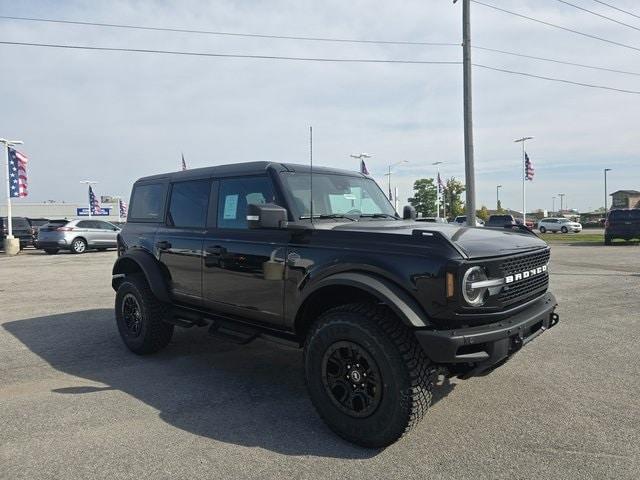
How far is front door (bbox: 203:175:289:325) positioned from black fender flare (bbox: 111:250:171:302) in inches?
28.0

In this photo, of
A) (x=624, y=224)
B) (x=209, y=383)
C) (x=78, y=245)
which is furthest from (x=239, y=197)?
(x=624, y=224)

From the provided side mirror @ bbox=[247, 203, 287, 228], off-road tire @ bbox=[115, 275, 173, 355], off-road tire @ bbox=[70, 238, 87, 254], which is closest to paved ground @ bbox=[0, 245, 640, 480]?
off-road tire @ bbox=[115, 275, 173, 355]

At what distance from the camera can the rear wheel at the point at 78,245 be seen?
20625 millimetres

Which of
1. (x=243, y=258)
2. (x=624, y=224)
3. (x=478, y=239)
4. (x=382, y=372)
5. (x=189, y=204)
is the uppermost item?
(x=189, y=204)

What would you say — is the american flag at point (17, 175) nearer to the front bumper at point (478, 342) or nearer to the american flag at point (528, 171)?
the front bumper at point (478, 342)

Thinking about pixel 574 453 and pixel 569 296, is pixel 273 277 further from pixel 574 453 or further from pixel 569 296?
Answer: pixel 569 296

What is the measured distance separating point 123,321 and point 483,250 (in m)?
4.24

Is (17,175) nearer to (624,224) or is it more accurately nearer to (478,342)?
(478,342)

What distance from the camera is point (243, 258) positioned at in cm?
413

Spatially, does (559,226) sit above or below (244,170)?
below

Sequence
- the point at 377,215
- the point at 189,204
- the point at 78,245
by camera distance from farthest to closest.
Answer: the point at 78,245
the point at 189,204
the point at 377,215

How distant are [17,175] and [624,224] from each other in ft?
98.8

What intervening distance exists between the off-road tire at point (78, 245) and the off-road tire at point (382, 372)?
798 inches

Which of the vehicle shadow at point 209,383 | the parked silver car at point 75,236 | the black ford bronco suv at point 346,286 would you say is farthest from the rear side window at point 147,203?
the parked silver car at point 75,236
